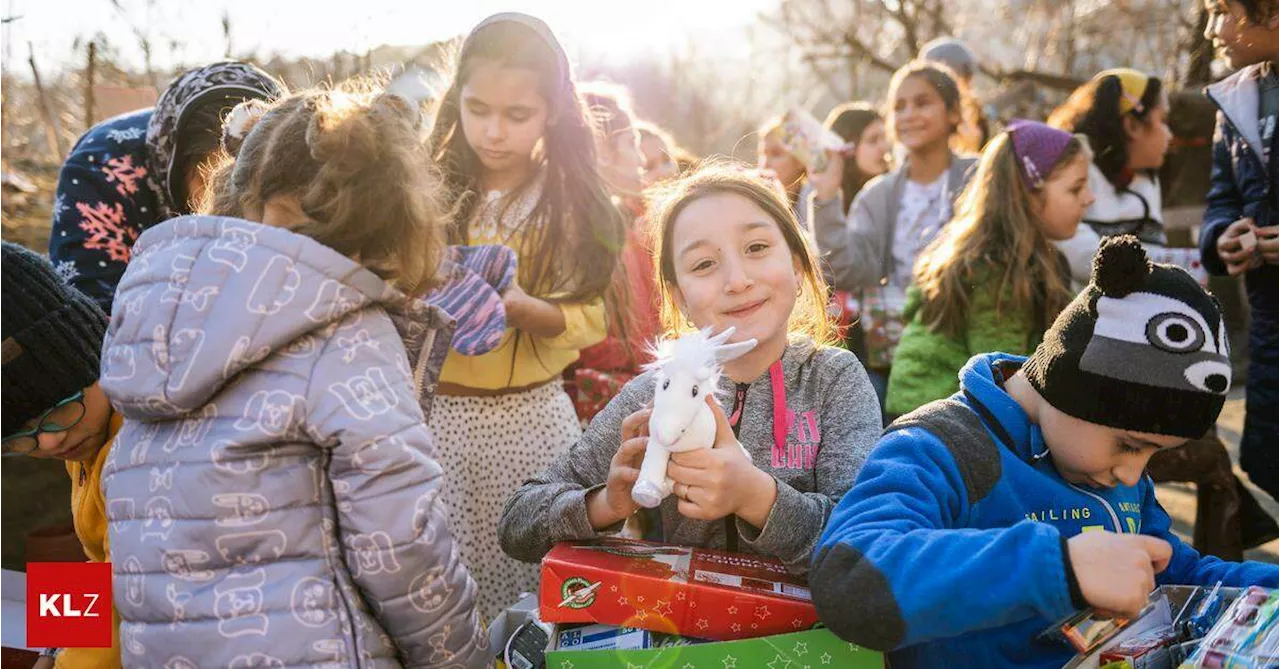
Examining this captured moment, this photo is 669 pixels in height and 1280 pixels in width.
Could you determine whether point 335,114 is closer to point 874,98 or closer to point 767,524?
point 767,524

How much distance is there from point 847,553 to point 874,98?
13.4 meters

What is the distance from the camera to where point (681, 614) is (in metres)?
1.56

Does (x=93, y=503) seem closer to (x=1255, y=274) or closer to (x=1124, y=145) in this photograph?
(x=1255, y=274)

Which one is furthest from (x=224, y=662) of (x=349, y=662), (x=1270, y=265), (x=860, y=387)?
(x=1270, y=265)

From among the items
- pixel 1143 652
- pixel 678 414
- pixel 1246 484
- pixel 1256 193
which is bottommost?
pixel 1246 484

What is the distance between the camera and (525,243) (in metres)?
2.70

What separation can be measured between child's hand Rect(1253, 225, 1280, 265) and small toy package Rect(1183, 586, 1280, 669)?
79.4 inches

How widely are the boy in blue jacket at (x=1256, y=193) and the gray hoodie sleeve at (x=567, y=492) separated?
7.48 ft

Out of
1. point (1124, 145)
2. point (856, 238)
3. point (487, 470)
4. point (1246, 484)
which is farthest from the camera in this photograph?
point (1246, 484)

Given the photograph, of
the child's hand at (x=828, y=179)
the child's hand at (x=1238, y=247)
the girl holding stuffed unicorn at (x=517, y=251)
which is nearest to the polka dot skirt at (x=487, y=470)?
the girl holding stuffed unicorn at (x=517, y=251)

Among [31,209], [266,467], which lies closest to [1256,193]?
[266,467]

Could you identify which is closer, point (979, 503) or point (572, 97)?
point (979, 503)

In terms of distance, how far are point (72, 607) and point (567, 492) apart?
107 cm

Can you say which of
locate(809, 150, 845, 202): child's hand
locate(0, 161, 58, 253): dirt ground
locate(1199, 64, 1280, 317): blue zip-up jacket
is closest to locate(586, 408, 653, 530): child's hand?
locate(1199, 64, 1280, 317): blue zip-up jacket
